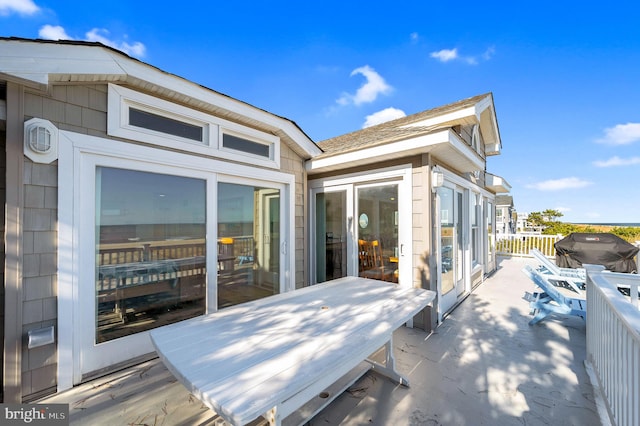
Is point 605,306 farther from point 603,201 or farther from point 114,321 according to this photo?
point 603,201

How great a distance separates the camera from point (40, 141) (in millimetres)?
2248

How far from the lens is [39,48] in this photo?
2.18 meters

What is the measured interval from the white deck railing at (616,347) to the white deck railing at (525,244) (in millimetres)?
9089

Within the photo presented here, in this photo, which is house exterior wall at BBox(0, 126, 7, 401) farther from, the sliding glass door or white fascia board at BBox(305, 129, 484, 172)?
the sliding glass door

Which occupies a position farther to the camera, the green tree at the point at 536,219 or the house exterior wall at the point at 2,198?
the green tree at the point at 536,219

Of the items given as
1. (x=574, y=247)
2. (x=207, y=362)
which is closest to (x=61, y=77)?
(x=207, y=362)

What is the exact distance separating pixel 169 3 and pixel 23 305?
5.70 m

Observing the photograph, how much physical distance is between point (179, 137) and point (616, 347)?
14.5 ft

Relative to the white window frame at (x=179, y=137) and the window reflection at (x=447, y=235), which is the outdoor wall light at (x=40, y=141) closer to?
the white window frame at (x=179, y=137)

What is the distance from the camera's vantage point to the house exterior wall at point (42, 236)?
2199mm

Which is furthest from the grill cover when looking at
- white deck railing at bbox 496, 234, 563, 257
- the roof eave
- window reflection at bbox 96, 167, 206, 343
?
window reflection at bbox 96, 167, 206, 343

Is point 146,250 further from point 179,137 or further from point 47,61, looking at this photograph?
point 47,61

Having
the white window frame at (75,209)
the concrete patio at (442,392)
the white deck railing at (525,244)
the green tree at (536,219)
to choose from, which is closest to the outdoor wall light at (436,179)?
the concrete patio at (442,392)

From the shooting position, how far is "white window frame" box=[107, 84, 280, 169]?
105 inches
